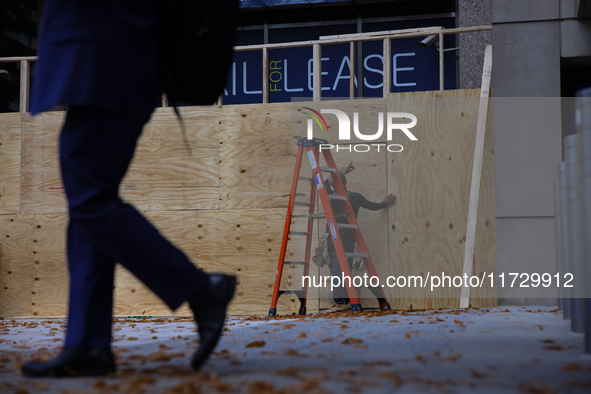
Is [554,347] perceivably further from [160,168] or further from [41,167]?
[41,167]

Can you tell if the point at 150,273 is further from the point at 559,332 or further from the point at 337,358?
the point at 559,332

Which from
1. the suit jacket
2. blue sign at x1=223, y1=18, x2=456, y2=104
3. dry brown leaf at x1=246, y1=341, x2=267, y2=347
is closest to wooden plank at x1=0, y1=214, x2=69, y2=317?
blue sign at x1=223, y1=18, x2=456, y2=104

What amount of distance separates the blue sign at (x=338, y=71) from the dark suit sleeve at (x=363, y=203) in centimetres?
359

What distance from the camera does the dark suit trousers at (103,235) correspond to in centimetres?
160

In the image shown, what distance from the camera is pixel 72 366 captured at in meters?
1.65

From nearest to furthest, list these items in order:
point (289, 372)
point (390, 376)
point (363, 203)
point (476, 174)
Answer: point (390, 376) → point (289, 372) → point (476, 174) → point (363, 203)

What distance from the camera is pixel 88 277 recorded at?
171 centimetres

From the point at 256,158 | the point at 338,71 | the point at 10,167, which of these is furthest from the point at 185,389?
the point at 338,71

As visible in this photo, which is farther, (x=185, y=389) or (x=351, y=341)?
(x=351, y=341)

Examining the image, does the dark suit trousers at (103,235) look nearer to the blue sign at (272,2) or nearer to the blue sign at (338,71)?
the blue sign at (338,71)

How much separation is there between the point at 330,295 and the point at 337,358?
13.7 ft

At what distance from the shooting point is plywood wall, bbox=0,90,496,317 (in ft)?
18.9

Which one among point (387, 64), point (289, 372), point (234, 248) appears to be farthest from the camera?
point (234, 248)

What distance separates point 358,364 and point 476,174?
13.5 feet
